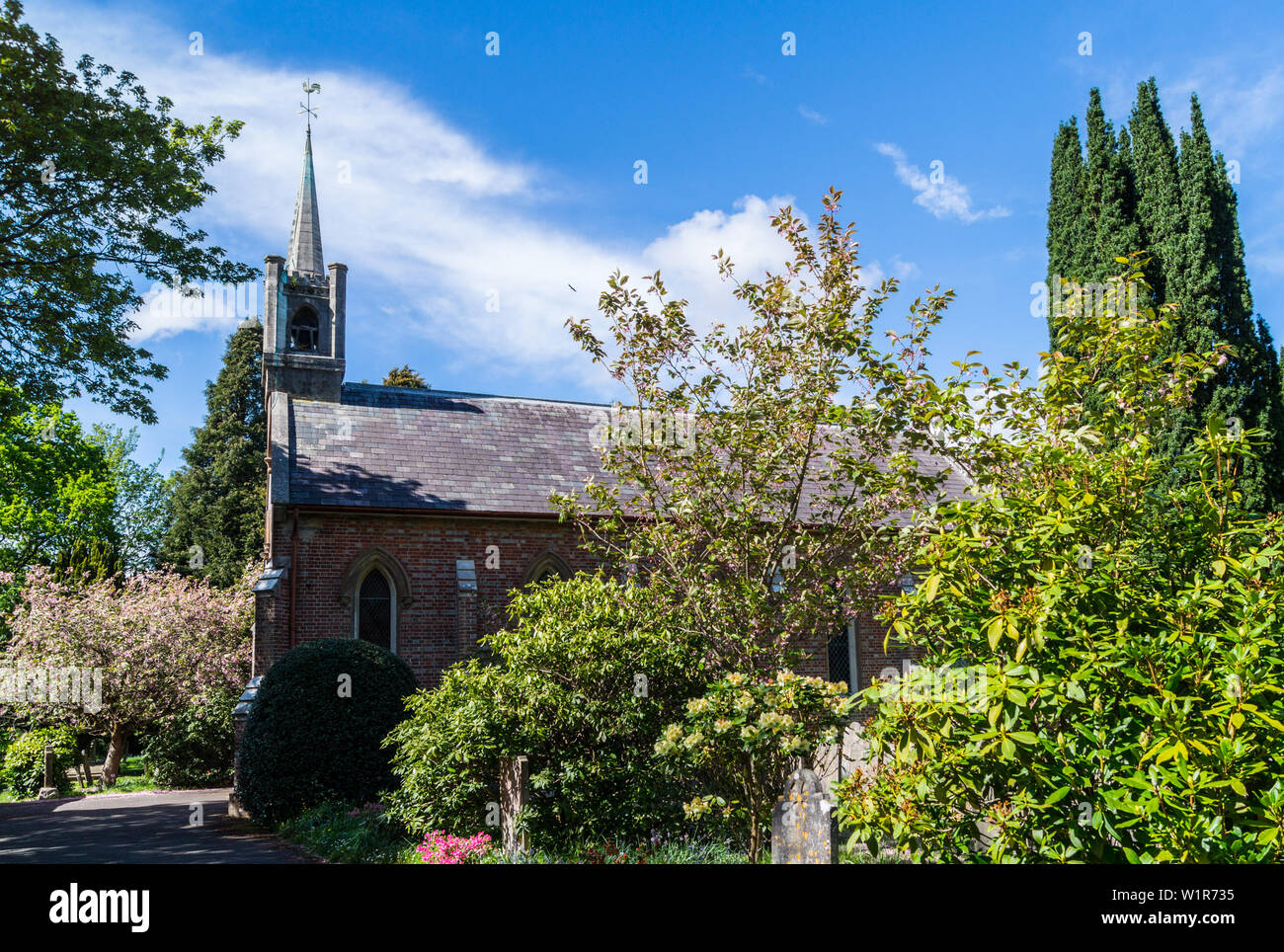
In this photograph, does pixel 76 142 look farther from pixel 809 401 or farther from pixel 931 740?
pixel 931 740

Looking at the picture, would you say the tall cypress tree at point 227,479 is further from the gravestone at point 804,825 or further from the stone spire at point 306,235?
the gravestone at point 804,825

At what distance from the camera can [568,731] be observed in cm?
935

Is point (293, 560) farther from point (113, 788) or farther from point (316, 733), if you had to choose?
point (113, 788)

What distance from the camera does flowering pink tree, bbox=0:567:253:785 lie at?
22.8 m

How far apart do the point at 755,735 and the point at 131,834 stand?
11573 mm

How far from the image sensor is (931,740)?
418cm

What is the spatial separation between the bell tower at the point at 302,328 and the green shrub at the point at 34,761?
10.3m

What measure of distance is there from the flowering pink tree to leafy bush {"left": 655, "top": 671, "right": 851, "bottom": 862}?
19.5 metres

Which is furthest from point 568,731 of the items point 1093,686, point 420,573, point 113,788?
point 113,788

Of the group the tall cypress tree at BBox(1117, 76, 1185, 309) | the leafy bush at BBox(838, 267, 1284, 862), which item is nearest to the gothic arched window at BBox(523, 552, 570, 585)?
the tall cypress tree at BBox(1117, 76, 1185, 309)

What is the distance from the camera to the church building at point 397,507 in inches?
683
